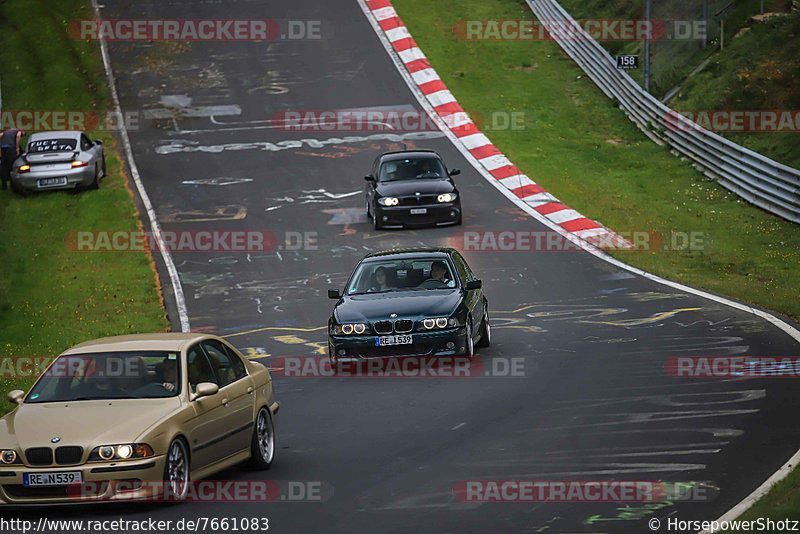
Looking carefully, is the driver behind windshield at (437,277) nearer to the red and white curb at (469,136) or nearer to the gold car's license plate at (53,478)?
the gold car's license plate at (53,478)

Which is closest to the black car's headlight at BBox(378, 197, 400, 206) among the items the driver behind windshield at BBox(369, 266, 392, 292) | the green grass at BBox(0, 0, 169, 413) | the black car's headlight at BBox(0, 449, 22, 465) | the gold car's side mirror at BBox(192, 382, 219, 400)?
the green grass at BBox(0, 0, 169, 413)

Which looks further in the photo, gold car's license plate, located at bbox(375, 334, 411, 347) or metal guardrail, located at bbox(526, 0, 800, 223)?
metal guardrail, located at bbox(526, 0, 800, 223)

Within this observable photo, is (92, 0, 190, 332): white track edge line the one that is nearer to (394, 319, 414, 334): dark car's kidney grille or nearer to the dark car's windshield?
the dark car's windshield

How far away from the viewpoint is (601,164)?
33.6m

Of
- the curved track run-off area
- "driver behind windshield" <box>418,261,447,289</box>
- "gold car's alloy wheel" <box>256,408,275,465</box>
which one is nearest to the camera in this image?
the curved track run-off area

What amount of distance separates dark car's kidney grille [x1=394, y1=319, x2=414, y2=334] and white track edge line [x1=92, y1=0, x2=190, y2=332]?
520cm

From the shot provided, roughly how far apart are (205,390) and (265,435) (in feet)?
4.78

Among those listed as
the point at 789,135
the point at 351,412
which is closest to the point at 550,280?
the point at 351,412

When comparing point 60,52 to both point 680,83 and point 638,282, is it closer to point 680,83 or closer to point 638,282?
point 680,83

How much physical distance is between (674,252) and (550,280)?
153 inches

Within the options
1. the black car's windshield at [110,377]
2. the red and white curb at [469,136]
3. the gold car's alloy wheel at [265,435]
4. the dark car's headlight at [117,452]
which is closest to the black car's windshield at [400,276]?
the gold car's alloy wheel at [265,435]

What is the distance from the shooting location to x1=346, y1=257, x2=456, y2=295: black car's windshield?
55.8ft

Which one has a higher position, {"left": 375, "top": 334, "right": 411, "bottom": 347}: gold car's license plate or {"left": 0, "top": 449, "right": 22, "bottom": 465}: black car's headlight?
{"left": 0, "top": 449, "right": 22, "bottom": 465}: black car's headlight

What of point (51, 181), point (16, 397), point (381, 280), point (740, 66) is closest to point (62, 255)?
point (51, 181)
